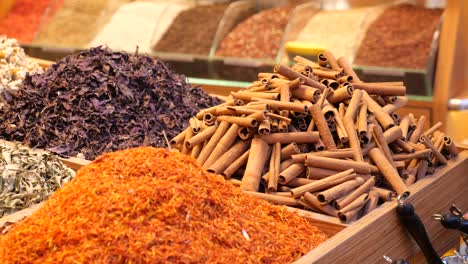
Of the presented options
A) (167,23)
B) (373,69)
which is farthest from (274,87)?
(167,23)

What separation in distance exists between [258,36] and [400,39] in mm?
725

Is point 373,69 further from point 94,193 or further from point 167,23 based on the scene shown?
point 94,193

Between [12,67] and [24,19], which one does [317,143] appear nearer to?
[12,67]

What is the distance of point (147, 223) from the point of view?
1.36 meters

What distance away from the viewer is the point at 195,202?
56.3 inches

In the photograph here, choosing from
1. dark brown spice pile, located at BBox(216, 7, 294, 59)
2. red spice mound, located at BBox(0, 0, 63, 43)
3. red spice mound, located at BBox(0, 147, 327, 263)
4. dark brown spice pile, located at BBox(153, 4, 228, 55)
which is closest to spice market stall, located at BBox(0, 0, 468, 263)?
red spice mound, located at BBox(0, 147, 327, 263)

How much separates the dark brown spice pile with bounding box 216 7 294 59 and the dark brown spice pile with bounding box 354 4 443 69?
0.46 meters

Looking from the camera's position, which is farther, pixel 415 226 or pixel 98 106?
pixel 98 106

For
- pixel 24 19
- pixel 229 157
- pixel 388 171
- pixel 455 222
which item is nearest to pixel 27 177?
pixel 229 157

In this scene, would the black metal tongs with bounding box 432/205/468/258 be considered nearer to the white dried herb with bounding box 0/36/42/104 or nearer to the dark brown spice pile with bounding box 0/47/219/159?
the dark brown spice pile with bounding box 0/47/219/159

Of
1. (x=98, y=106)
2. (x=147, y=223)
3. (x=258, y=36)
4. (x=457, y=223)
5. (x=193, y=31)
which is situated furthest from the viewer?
(x=193, y=31)

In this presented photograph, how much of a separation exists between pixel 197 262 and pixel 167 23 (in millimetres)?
2836

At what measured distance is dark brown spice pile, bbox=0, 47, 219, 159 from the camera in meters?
2.29

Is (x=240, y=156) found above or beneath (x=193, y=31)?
above
